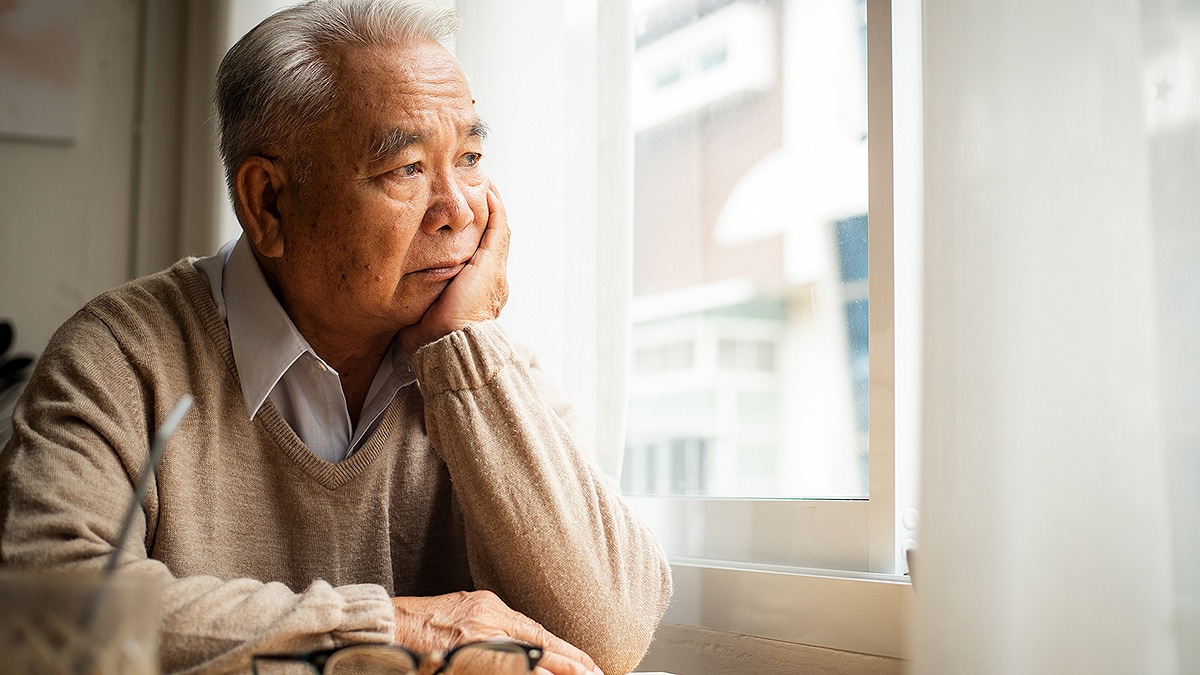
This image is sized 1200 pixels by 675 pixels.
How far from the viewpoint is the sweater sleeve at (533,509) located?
1175 millimetres

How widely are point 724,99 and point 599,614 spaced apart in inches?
34.6

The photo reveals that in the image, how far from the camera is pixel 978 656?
0.83m

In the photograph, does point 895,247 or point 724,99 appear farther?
point 724,99

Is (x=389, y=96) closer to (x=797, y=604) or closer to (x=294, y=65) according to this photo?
→ (x=294, y=65)

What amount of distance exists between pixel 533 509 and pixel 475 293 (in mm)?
321

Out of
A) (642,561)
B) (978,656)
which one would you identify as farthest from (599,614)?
(978,656)

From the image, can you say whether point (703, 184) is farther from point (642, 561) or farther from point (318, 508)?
point (318, 508)

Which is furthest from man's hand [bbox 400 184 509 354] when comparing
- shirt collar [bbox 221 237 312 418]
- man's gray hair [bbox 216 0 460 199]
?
man's gray hair [bbox 216 0 460 199]

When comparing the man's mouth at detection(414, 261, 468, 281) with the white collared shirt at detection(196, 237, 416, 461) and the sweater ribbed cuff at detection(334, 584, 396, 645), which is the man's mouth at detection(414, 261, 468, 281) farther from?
the sweater ribbed cuff at detection(334, 584, 396, 645)

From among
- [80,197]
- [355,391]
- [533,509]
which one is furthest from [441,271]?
[80,197]

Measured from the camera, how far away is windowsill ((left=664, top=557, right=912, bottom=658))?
1199mm

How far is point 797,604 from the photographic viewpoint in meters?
1.31

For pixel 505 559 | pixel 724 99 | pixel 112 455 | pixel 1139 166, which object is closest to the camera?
pixel 1139 166

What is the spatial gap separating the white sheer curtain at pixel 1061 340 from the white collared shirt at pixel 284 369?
789 mm
